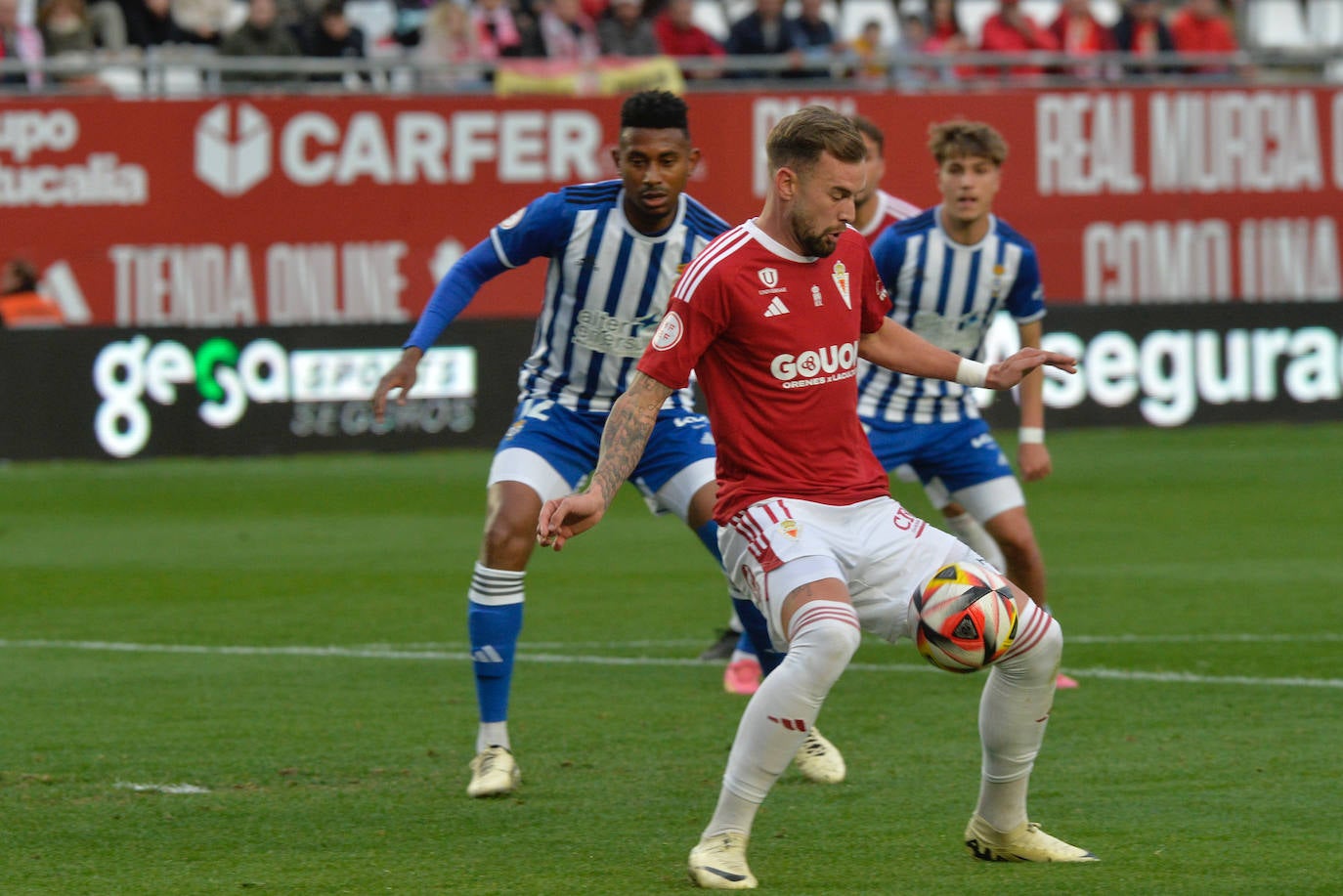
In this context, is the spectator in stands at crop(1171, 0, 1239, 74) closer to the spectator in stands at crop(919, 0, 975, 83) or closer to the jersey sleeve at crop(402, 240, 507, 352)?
the spectator in stands at crop(919, 0, 975, 83)

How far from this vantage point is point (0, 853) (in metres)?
5.52

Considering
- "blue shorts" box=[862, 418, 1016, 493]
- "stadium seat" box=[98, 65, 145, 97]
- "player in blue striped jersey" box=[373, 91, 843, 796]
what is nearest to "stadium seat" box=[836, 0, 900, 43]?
"stadium seat" box=[98, 65, 145, 97]

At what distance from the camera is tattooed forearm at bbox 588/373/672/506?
5.16 m

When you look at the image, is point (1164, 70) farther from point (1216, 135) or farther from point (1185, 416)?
point (1185, 416)

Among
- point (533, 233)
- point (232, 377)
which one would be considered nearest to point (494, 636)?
point (533, 233)

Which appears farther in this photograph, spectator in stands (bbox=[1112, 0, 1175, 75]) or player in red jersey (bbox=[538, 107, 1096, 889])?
spectator in stands (bbox=[1112, 0, 1175, 75])

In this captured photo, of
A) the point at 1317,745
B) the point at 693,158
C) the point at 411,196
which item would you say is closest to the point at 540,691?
the point at 693,158

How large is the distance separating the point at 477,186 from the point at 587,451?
13269 mm

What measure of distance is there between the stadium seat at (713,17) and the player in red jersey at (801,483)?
17471mm

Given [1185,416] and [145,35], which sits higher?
[145,35]

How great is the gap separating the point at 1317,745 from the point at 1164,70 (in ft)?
51.6

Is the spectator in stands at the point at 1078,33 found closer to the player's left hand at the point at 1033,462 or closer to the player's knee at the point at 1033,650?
the player's left hand at the point at 1033,462

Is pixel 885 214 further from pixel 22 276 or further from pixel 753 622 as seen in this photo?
pixel 22 276

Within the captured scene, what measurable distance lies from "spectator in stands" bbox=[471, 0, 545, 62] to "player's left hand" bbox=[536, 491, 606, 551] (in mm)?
15690
